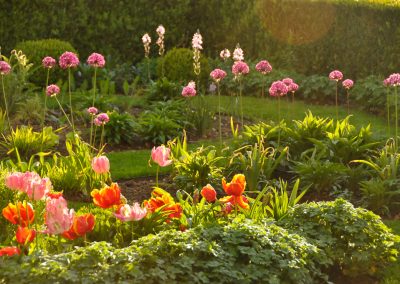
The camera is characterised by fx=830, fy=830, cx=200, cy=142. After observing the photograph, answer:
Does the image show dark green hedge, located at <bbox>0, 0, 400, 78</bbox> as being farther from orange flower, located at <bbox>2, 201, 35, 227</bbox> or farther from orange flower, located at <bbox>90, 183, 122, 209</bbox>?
orange flower, located at <bbox>2, 201, 35, 227</bbox>

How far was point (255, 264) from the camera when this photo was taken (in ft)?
16.0

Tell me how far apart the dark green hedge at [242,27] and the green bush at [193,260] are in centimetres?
860

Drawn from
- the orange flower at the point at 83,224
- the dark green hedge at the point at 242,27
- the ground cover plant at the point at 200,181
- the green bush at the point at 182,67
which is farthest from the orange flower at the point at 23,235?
the dark green hedge at the point at 242,27

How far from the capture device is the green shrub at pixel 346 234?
542 centimetres

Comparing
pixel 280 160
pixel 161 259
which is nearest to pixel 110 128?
pixel 280 160

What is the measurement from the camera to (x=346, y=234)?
552 centimetres

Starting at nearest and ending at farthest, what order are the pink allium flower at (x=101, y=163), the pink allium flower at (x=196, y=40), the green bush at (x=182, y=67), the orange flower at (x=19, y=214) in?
1. the orange flower at (x=19, y=214)
2. the pink allium flower at (x=101, y=163)
3. the pink allium flower at (x=196, y=40)
4. the green bush at (x=182, y=67)

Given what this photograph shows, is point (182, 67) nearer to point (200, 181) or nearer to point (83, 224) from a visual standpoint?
point (200, 181)

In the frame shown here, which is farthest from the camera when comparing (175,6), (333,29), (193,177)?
(175,6)

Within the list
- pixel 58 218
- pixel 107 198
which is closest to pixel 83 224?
pixel 107 198

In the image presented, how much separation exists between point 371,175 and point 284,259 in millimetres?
2760

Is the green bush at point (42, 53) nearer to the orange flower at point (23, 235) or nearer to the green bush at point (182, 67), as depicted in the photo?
the green bush at point (182, 67)

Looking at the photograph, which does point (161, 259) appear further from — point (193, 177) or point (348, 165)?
point (348, 165)

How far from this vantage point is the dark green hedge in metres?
13.3
